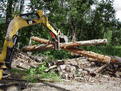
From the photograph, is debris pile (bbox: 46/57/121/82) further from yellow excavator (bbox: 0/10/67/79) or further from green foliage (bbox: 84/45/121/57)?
green foliage (bbox: 84/45/121/57)

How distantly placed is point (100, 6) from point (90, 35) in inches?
175

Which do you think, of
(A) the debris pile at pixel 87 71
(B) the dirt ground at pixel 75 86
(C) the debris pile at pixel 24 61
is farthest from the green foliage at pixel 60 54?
(B) the dirt ground at pixel 75 86

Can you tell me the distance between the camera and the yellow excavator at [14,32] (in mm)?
8422

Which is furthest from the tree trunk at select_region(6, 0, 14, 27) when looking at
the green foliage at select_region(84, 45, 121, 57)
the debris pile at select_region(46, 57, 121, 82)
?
the debris pile at select_region(46, 57, 121, 82)

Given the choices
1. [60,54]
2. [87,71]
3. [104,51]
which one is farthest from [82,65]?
[104,51]

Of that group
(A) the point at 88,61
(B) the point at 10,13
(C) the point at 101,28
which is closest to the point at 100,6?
(C) the point at 101,28

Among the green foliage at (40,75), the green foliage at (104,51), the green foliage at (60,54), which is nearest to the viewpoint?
the green foliage at (40,75)

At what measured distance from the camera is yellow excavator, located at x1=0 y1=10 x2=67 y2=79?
332 inches

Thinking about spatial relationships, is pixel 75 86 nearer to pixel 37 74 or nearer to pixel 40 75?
pixel 40 75

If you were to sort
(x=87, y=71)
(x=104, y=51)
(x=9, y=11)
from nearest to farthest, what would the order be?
(x=87, y=71), (x=9, y=11), (x=104, y=51)

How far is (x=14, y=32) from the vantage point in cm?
878

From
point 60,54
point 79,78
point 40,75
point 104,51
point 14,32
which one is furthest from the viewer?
point 104,51

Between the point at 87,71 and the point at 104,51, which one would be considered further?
the point at 104,51

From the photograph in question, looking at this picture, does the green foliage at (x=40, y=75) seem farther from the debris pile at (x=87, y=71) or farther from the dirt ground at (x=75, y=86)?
the dirt ground at (x=75, y=86)
